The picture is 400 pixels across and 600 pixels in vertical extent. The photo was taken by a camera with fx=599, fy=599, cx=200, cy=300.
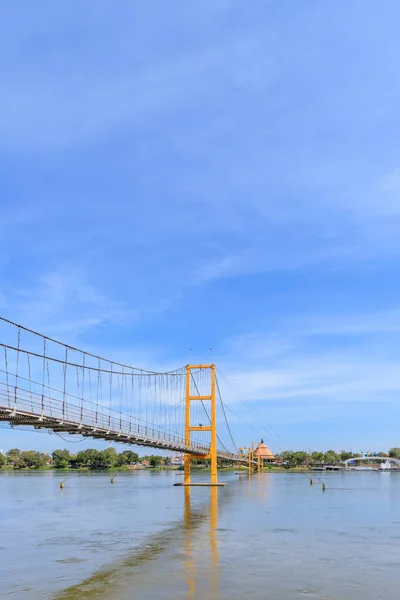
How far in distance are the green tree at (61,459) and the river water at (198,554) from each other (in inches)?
5657

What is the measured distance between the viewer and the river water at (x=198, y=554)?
18.6 m

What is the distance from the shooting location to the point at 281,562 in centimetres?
2328

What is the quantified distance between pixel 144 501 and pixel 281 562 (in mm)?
34728

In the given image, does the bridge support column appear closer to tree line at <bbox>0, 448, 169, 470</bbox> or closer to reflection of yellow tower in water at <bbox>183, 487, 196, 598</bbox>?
reflection of yellow tower in water at <bbox>183, 487, 196, 598</bbox>

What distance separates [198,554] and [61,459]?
170277 millimetres

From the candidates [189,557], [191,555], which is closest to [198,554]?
[191,555]

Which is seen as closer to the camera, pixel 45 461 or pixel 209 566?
pixel 209 566

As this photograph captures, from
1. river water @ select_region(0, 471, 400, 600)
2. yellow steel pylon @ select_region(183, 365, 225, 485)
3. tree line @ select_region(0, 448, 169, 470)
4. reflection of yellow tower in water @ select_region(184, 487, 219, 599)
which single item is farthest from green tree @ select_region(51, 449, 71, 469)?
reflection of yellow tower in water @ select_region(184, 487, 219, 599)

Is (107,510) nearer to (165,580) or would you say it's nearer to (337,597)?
(165,580)

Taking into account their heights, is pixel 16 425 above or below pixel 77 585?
above

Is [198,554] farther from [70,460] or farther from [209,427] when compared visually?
[70,460]

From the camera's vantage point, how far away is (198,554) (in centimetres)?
2480

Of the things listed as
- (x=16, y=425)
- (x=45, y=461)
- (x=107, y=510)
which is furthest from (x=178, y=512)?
(x=45, y=461)

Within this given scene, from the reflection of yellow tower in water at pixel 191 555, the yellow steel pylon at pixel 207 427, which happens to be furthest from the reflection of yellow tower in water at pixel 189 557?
the yellow steel pylon at pixel 207 427
